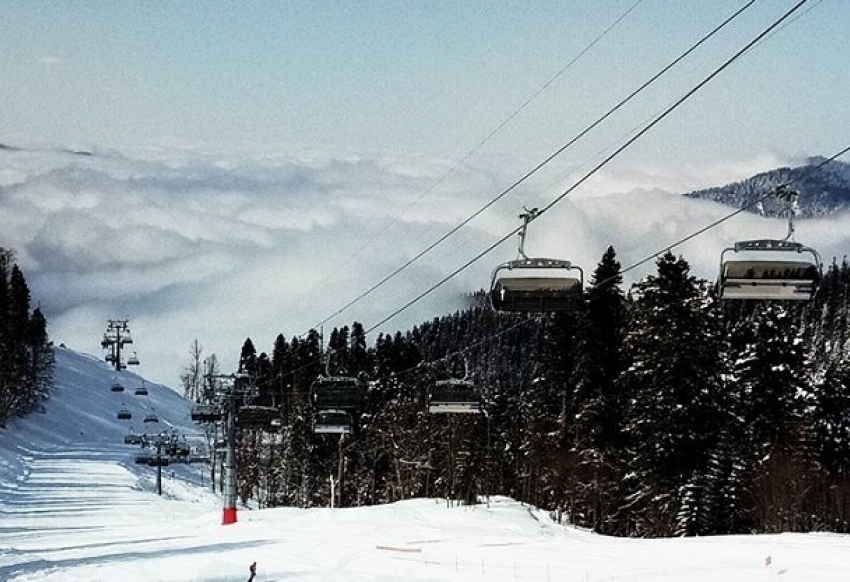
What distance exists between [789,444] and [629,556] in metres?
23.6

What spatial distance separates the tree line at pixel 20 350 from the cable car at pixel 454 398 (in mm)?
87228

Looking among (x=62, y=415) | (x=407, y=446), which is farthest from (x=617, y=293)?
(x=62, y=415)

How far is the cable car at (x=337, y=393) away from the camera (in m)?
40.4

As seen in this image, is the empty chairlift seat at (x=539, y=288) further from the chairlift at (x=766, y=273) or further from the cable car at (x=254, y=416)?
the cable car at (x=254, y=416)

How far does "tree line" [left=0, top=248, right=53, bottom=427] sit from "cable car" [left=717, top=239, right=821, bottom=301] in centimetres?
10994

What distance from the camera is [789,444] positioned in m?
52.1

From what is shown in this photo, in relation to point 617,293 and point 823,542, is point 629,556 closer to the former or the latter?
point 823,542

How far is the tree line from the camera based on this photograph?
119 m

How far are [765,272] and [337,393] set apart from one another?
83.1 feet

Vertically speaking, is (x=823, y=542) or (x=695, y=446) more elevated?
(x=695, y=446)

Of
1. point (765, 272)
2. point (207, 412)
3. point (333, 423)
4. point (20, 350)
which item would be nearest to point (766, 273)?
point (765, 272)

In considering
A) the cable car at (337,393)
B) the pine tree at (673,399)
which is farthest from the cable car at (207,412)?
the pine tree at (673,399)

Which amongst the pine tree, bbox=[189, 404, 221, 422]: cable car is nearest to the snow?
the pine tree

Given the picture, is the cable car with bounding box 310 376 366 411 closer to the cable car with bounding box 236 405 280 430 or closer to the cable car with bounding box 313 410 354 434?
the cable car with bounding box 313 410 354 434
